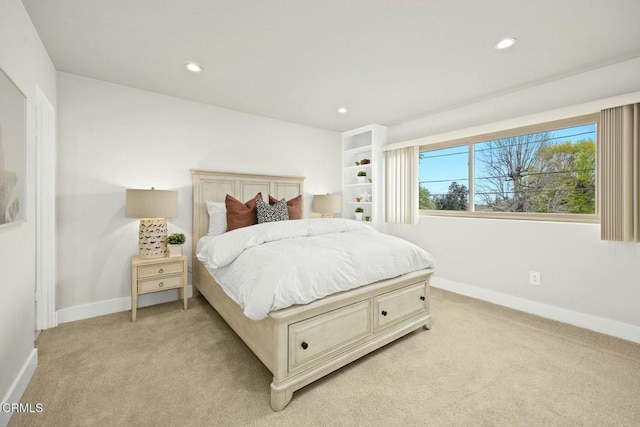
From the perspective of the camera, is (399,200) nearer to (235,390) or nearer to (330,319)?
(330,319)

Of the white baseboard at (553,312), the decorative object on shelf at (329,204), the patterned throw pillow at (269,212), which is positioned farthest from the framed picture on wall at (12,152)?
the white baseboard at (553,312)

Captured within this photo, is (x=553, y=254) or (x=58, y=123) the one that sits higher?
(x=58, y=123)

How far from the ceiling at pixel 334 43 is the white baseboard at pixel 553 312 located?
2.28 metres

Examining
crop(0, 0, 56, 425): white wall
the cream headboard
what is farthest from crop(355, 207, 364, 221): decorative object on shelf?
crop(0, 0, 56, 425): white wall

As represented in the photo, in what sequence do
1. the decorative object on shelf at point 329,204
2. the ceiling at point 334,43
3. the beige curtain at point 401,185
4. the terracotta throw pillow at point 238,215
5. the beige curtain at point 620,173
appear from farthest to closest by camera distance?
the decorative object on shelf at point 329,204 → the beige curtain at point 401,185 → the terracotta throw pillow at point 238,215 → the beige curtain at point 620,173 → the ceiling at point 334,43

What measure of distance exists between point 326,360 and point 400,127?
355cm

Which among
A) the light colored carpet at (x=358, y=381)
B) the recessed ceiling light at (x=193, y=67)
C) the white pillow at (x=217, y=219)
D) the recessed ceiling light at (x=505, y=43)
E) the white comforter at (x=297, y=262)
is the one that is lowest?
the light colored carpet at (x=358, y=381)

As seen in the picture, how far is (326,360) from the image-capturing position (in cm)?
176

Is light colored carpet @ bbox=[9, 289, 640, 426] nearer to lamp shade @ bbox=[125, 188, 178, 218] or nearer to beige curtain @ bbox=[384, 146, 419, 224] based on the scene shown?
lamp shade @ bbox=[125, 188, 178, 218]

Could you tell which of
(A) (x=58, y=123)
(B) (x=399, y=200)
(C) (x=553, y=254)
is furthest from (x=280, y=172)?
(C) (x=553, y=254)

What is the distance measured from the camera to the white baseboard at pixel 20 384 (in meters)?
1.39

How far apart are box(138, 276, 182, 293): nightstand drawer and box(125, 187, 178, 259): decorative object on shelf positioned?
0.85ft

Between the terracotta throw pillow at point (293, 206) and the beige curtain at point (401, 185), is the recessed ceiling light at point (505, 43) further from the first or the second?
the terracotta throw pillow at point (293, 206)

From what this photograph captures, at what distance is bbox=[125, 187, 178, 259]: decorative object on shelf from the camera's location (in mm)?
2561
